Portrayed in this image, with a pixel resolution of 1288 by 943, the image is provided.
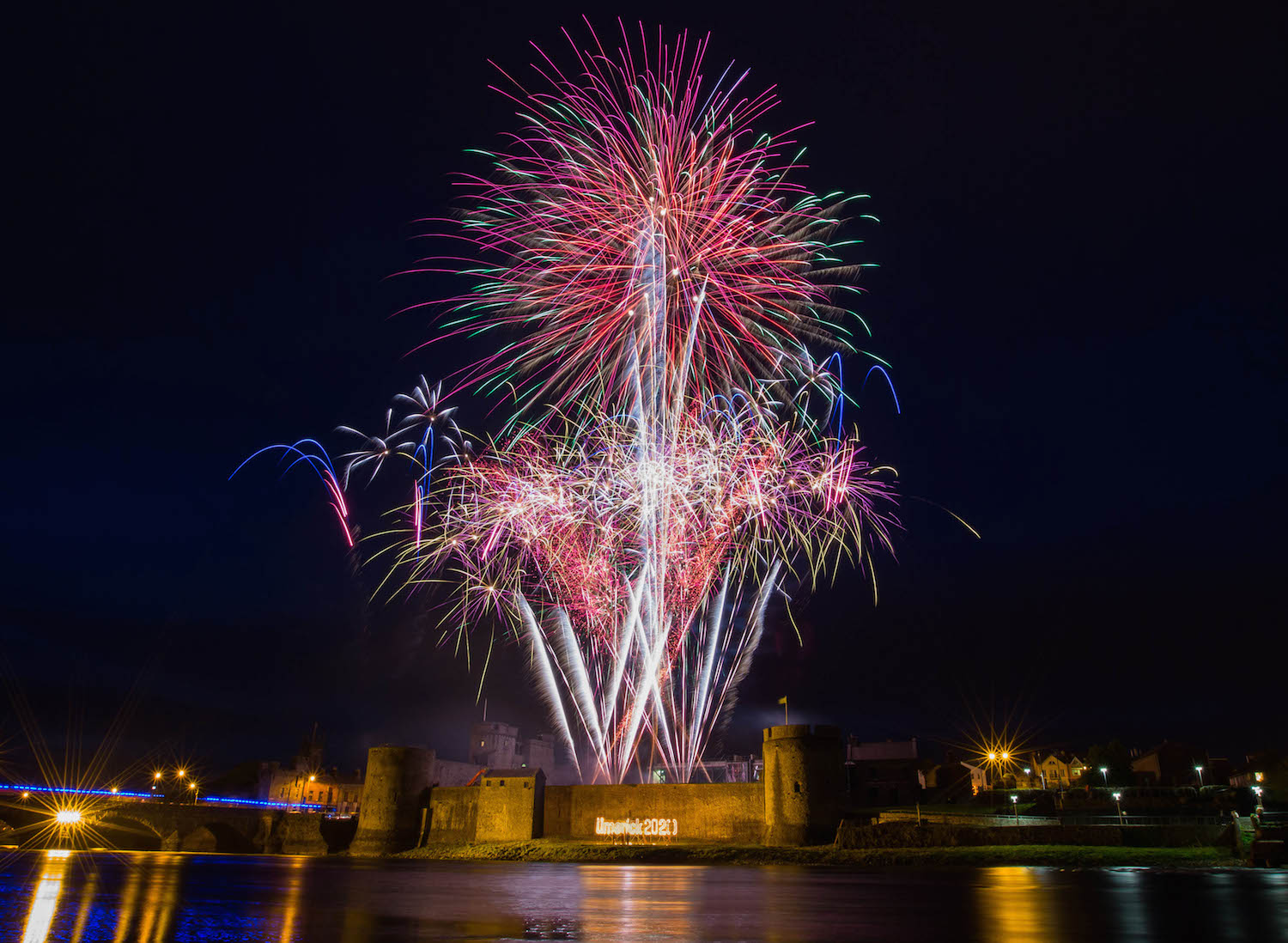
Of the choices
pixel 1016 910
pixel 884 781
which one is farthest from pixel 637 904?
pixel 884 781

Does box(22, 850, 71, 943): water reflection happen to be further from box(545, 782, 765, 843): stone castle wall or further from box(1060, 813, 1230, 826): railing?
Answer: box(1060, 813, 1230, 826): railing

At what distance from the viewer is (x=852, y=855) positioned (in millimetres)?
30406

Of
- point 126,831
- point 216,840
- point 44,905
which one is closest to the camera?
point 44,905

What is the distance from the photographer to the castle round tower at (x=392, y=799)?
46.3 metres

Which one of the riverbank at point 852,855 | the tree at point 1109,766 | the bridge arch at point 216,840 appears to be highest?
the tree at point 1109,766

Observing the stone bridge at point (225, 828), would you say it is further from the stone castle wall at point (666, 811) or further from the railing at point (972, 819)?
the railing at point (972, 819)

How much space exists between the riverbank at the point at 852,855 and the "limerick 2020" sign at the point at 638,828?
2282mm

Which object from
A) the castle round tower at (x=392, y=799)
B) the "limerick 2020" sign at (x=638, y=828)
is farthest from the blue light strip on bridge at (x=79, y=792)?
the "limerick 2020" sign at (x=638, y=828)

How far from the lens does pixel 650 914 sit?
12938 millimetres

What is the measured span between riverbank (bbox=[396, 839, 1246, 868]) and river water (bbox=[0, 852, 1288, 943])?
3159 mm

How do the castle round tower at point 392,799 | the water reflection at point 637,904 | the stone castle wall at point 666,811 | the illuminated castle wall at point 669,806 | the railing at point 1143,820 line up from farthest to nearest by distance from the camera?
the castle round tower at point 392,799 < the stone castle wall at point 666,811 < the illuminated castle wall at point 669,806 < the railing at point 1143,820 < the water reflection at point 637,904

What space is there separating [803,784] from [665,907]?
24.3m

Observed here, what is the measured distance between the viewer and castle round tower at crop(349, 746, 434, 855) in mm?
46281

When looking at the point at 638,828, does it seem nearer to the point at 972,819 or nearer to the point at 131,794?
the point at 972,819
